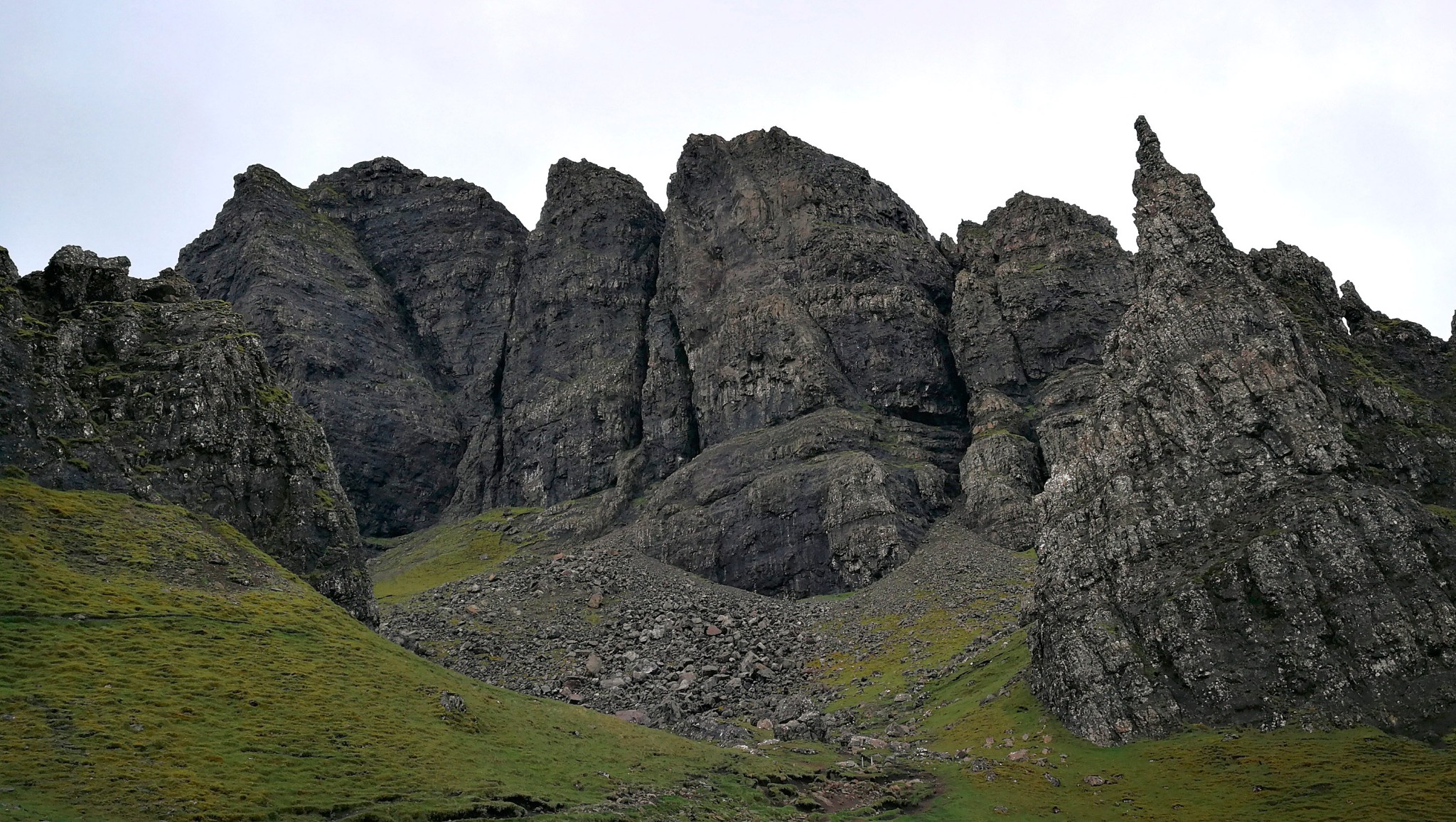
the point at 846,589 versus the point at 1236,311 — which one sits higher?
the point at 1236,311

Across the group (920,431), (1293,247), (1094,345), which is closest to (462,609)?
(920,431)

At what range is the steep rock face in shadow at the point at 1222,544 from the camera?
54625 millimetres

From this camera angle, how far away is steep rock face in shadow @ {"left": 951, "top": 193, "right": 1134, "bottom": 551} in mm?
140500

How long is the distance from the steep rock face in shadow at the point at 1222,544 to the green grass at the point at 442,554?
96.4m

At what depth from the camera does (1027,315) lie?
157 metres

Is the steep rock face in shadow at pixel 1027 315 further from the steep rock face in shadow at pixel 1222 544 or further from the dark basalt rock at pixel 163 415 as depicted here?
the dark basalt rock at pixel 163 415

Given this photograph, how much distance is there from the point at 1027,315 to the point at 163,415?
134m

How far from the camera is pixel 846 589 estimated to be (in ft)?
407

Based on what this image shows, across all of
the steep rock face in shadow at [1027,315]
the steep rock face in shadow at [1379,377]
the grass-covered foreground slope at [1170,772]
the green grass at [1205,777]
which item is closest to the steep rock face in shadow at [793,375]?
the steep rock face in shadow at [1027,315]

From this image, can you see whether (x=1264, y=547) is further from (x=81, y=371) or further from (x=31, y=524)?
(x=81, y=371)

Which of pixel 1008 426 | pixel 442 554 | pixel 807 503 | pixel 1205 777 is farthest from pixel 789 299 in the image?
pixel 1205 777

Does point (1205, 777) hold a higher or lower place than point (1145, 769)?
higher

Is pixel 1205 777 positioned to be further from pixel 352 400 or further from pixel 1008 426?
pixel 352 400

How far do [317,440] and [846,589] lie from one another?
7307cm
